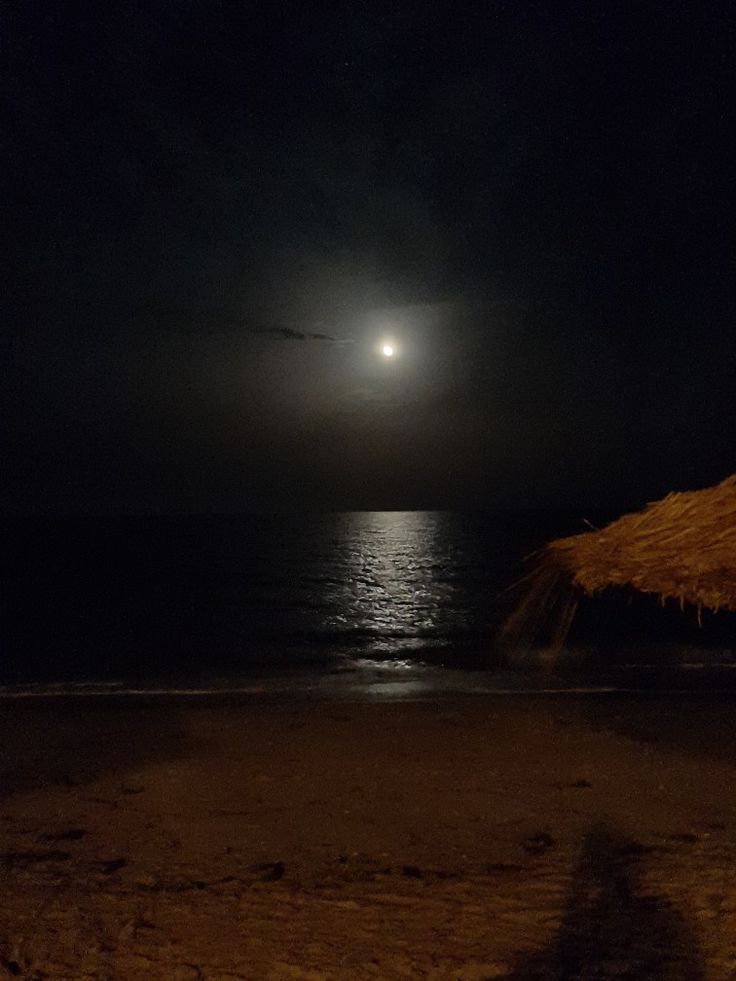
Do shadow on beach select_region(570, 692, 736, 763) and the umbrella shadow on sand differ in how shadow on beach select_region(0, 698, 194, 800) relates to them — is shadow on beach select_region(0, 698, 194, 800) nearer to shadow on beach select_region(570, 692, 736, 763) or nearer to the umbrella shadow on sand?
the umbrella shadow on sand

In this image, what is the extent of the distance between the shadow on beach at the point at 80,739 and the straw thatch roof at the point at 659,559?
840 cm

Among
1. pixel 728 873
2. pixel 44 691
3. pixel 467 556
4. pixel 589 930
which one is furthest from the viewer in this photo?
pixel 467 556

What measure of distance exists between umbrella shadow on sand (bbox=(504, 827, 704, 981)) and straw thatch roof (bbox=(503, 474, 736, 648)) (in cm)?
313

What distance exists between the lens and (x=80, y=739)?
473 inches

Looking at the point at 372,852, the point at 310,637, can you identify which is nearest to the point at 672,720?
the point at 372,852

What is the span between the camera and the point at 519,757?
10047mm

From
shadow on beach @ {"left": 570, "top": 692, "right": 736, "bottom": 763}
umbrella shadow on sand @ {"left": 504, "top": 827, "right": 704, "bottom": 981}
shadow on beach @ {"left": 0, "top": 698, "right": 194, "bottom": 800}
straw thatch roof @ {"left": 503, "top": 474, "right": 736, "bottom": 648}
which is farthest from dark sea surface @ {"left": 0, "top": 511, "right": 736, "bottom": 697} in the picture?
shadow on beach @ {"left": 0, "top": 698, "right": 194, "bottom": 800}

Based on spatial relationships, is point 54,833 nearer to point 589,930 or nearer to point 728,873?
point 589,930

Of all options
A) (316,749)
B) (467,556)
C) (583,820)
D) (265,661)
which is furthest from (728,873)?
(467,556)

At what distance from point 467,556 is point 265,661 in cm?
5609

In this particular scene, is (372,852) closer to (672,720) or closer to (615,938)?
(615,938)

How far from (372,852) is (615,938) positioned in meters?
2.44

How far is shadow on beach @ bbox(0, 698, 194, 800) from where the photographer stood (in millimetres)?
9992

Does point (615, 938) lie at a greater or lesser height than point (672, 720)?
greater
